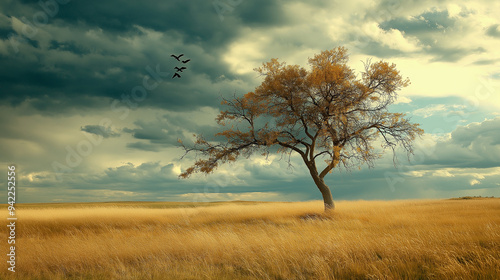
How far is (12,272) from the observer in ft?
33.9

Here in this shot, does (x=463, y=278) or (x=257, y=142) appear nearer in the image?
(x=463, y=278)

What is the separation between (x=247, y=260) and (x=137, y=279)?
3.10 metres

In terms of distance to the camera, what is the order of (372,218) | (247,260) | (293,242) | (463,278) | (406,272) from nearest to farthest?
(463,278) < (406,272) < (247,260) < (293,242) < (372,218)

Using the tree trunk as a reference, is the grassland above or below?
below

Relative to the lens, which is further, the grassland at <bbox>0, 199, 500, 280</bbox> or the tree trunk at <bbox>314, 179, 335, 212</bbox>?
the tree trunk at <bbox>314, 179, 335, 212</bbox>

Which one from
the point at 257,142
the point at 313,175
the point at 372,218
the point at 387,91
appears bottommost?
the point at 372,218

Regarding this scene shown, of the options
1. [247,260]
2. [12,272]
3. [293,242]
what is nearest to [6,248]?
[12,272]

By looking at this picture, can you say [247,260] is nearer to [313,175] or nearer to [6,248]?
[6,248]

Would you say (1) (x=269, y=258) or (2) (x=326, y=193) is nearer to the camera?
(1) (x=269, y=258)

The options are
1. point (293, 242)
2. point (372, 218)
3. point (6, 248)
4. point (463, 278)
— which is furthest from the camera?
point (372, 218)

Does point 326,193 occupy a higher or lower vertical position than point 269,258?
higher

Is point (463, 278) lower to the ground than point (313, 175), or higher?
lower

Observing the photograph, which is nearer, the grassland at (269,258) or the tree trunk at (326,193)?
the grassland at (269,258)

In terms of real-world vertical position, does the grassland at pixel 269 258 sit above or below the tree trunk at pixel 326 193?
below
